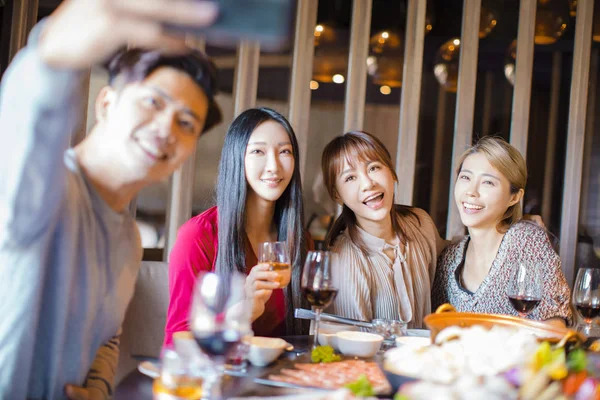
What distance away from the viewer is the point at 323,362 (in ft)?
4.65

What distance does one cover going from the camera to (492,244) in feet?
7.86

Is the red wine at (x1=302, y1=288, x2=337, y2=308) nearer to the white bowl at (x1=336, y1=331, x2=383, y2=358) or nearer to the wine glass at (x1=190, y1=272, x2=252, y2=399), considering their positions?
the white bowl at (x1=336, y1=331, x2=383, y2=358)

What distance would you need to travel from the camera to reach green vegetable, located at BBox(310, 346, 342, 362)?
142 cm

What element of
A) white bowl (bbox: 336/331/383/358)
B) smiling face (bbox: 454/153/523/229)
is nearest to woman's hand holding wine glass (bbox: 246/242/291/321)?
white bowl (bbox: 336/331/383/358)

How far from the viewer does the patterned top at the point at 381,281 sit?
2.17 metres

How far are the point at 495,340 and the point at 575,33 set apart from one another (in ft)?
9.66

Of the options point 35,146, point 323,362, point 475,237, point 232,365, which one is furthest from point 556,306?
point 35,146

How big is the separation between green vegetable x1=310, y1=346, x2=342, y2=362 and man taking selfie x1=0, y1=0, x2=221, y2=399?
46 centimetres

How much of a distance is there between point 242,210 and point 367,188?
18.7 inches

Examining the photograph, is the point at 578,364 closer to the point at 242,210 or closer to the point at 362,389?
the point at 362,389

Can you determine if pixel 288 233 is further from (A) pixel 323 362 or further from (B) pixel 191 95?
(B) pixel 191 95

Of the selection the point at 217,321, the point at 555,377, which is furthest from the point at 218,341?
the point at 555,377

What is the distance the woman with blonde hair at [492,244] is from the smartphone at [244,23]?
111 centimetres

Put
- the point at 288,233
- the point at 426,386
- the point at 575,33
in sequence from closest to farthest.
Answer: the point at 426,386 → the point at 288,233 → the point at 575,33
